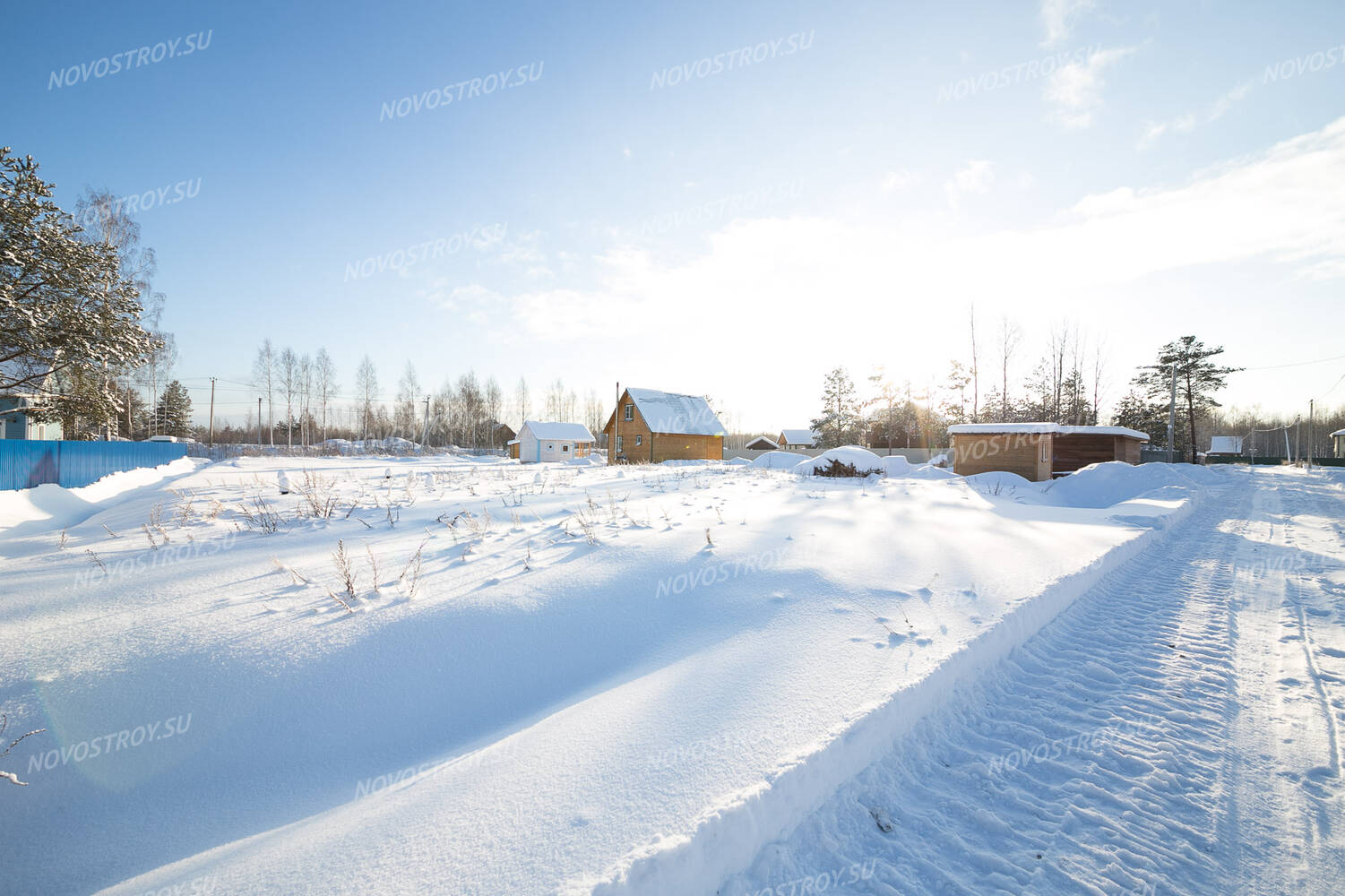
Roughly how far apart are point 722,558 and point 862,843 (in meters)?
2.97

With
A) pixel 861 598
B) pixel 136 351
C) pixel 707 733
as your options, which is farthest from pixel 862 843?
pixel 136 351

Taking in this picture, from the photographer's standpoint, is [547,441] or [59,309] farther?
[547,441]

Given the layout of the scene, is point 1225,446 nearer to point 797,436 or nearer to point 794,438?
point 797,436

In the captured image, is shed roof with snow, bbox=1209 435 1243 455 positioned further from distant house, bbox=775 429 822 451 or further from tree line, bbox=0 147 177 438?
tree line, bbox=0 147 177 438

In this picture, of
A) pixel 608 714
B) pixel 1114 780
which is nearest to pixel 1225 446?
pixel 1114 780

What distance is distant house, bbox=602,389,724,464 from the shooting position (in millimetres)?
31391

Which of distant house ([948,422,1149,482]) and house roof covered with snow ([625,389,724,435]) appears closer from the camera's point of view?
distant house ([948,422,1149,482])

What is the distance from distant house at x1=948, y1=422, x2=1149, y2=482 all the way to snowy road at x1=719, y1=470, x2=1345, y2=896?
54.9 ft

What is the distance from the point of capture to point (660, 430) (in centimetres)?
3133

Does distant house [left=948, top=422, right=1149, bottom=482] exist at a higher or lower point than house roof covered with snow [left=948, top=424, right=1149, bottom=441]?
lower

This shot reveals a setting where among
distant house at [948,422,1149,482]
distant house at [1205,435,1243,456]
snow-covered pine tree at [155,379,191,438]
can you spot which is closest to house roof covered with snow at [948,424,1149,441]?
distant house at [948,422,1149,482]

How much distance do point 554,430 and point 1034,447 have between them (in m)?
34.0

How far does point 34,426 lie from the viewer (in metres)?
19.1

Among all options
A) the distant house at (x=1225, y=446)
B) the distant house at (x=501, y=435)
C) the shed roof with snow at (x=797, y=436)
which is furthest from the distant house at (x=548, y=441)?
the distant house at (x=1225, y=446)
